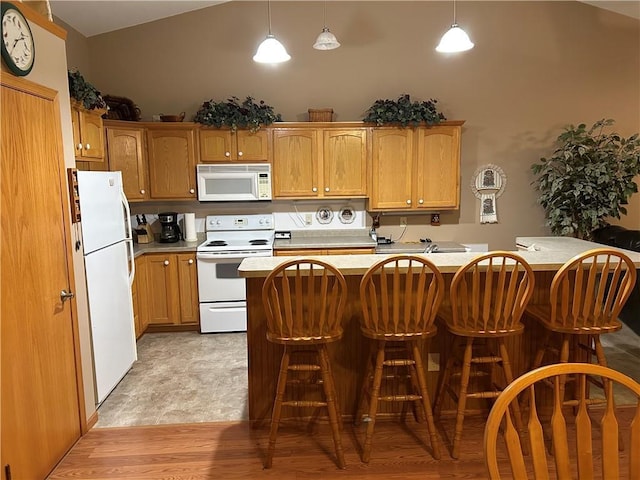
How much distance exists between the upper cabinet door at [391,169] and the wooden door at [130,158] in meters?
2.26

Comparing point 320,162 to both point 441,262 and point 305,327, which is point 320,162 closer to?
point 441,262

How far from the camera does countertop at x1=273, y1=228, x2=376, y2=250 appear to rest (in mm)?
4582

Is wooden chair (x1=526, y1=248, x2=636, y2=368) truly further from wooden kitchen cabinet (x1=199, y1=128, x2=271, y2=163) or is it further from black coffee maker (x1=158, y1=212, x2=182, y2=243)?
black coffee maker (x1=158, y1=212, x2=182, y2=243)

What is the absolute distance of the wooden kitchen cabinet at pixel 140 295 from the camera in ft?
14.1

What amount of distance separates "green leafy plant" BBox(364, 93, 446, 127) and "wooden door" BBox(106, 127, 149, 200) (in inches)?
87.6

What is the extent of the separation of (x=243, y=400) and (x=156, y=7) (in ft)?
12.3

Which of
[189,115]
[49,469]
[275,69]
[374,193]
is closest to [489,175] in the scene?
[374,193]

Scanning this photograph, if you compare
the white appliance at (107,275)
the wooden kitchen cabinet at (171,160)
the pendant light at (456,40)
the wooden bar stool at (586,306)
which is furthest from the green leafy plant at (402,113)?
the white appliance at (107,275)

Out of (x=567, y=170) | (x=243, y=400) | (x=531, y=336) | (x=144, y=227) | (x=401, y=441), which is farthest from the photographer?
(x=144, y=227)

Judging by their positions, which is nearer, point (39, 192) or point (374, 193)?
Answer: point (39, 192)

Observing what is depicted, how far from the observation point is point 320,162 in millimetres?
4680

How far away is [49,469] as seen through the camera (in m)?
2.40

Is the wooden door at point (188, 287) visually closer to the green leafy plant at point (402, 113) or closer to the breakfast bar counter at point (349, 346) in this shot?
the breakfast bar counter at point (349, 346)

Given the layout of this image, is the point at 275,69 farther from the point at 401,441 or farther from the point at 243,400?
the point at 401,441
